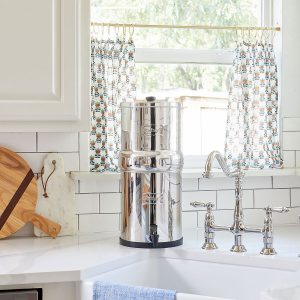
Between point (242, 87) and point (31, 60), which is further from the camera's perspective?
point (242, 87)

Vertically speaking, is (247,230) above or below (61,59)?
below

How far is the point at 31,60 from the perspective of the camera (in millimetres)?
2078

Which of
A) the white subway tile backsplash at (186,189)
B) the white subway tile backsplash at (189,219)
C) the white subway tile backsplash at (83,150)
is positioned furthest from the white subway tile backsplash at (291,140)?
the white subway tile backsplash at (83,150)

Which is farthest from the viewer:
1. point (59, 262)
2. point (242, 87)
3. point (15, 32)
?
point (242, 87)

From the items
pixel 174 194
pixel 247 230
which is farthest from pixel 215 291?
pixel 174 194

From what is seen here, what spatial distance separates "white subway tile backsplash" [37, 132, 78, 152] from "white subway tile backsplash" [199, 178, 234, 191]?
58 cm

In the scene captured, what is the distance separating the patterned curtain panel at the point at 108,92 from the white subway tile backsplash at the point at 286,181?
2.45 feet

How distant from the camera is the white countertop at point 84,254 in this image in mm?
1804

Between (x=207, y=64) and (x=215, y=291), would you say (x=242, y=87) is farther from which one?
(x=215, y=291)

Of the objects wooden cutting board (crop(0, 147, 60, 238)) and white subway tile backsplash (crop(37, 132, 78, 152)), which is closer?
wooden cutting board (crop(0, 147, 60, 238))

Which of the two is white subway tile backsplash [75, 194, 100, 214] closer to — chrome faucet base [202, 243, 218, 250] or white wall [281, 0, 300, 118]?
chrome faucet base [202, 243, 218, 250]

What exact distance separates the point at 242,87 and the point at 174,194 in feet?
2.39

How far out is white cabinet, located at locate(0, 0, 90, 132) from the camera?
207cm

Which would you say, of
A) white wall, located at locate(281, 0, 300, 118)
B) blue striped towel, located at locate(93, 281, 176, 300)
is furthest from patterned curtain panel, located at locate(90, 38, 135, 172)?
blue striped towel, located at locate(93, 281, 176, 300)
